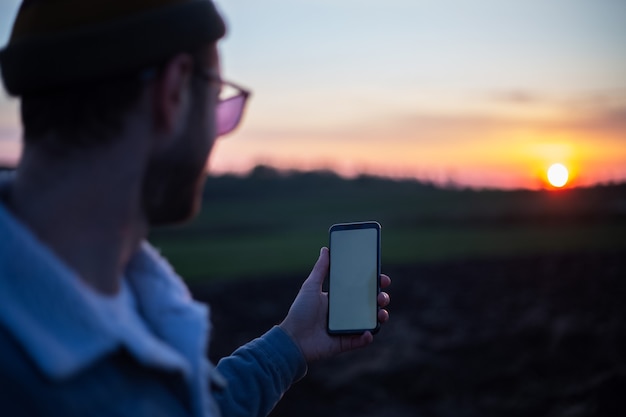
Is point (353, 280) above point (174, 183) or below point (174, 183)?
below

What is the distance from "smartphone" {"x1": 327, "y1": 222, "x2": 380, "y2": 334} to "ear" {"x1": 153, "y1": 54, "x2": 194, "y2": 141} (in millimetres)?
1207

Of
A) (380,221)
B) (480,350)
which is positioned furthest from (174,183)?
(380,221)

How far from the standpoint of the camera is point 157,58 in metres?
1.40

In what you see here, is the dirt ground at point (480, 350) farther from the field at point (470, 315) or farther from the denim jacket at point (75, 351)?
the denim jacket at point (75, 351)

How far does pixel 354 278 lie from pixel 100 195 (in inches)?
56.8

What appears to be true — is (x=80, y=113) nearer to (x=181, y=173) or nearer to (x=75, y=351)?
(x=181, y=173)

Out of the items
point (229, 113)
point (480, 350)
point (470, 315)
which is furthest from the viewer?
point (470, 315)

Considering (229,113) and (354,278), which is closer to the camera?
(229,113)

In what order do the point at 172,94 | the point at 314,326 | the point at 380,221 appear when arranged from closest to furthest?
the point at 172,94, the point at 314,326, the point at 380,221

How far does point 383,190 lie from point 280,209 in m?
9.42

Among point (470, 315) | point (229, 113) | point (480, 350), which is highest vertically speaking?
point (229, 113)

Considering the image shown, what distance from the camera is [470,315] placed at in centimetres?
1115

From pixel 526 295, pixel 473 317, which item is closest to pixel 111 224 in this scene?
pixel 473 317

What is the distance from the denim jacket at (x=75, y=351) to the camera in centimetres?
122
